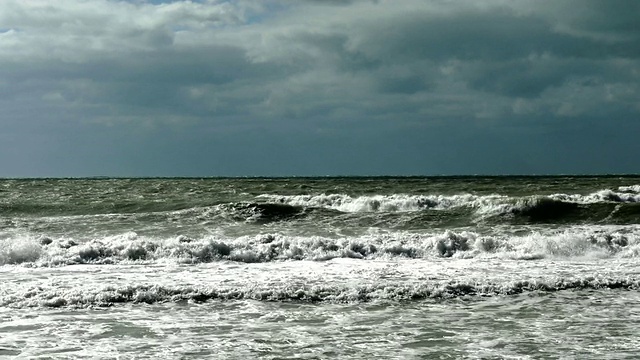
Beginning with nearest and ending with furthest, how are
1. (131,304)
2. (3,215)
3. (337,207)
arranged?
(131,304)
(3,215)
(337,207)

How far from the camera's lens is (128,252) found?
57.5 feet

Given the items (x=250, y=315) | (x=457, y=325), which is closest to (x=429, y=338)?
(x=457, y=325)

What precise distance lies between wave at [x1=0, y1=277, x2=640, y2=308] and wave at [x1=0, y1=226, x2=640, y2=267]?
448 cm

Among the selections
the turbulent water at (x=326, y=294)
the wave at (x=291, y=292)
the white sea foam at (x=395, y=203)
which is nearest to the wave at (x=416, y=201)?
the white sea foam at (x=395, y=203)

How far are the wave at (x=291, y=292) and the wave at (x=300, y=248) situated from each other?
448cm

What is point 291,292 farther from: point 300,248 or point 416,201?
point 416,201

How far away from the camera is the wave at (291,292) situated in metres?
11.6

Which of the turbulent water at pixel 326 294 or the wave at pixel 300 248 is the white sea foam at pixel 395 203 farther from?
the wave at pixel 300 248

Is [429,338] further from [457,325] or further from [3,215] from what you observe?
[3,215]

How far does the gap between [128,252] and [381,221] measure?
11.4 meters

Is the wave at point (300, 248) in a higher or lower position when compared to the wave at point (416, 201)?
lower

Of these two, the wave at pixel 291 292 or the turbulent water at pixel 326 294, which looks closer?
the turbulent water at pixel 326 294

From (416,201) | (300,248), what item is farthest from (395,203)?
(300,248)

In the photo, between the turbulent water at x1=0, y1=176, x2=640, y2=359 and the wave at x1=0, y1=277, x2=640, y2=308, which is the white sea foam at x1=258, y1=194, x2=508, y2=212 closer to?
the turbulent water at x1=0, y1=176, x2=640, y2=359
